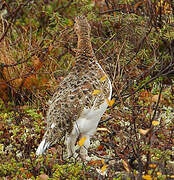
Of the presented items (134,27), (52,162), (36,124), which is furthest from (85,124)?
(134,27)

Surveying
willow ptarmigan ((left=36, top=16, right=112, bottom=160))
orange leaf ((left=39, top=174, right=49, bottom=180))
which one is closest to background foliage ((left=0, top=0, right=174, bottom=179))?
willow ptarmigan ((left=36, top=16, right=112, bottom=160))

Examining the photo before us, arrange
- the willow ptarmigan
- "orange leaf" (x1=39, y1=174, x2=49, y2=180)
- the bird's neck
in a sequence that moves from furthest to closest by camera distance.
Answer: the bird's neck → the willow ptarmigan → "orange leaf" (x1=39, y1=174, x2=49, y2=180)

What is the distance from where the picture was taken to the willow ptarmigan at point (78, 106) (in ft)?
13.2

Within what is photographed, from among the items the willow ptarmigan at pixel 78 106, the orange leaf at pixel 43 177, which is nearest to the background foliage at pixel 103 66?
the willow ptarmigan at pixel 78 106

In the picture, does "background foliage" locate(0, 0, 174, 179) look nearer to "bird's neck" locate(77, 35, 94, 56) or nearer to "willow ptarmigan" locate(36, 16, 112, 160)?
"willow ptarmigan" locate(36, 16, 112, 160)

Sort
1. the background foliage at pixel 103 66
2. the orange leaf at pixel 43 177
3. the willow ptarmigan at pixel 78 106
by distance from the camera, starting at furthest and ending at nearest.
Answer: the background foliage at pixel 103 66 < the willow ptarmigan at pixel 78 106 < the orange leaf at pixel 43 177

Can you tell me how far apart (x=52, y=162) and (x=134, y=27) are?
2332mm

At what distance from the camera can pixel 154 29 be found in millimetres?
6254

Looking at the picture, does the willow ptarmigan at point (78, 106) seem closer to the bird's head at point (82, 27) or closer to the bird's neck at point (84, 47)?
the bird's neck at point (84, 47)

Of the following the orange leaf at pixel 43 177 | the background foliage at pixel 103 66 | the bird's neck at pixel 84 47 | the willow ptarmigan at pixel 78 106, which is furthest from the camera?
the background foliage at pixel 103 66

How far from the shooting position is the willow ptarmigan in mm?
4035

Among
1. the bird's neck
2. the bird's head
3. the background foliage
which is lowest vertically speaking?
the background foliage

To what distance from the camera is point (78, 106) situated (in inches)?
159

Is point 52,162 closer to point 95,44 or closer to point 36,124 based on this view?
point 36,124
